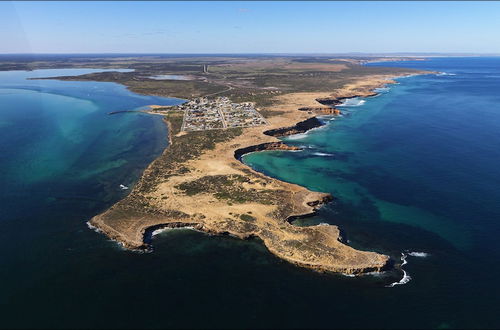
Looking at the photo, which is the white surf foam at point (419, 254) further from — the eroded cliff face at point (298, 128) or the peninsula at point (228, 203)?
the eroded cliff face at point (298, 128)

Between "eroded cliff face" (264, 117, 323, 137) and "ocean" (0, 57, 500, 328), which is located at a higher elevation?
"eroded cliff face" (264, 117, 323, 137)

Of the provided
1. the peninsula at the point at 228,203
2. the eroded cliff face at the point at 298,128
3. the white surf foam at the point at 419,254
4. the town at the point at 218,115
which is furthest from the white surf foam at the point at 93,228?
the eroded cliff face at the point at 298,128

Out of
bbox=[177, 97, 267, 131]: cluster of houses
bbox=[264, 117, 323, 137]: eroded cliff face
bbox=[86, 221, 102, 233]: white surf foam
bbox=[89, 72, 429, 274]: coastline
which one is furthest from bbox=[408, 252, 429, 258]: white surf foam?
bbox=[177, 97, 267, 131]: cluster of houses

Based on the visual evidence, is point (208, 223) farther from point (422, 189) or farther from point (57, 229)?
point (422, 189)

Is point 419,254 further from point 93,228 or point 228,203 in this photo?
point 93,228

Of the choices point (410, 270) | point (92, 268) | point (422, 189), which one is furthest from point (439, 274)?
point (92, 268)

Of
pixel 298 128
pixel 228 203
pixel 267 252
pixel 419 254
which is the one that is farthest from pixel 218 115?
pixel 419 254

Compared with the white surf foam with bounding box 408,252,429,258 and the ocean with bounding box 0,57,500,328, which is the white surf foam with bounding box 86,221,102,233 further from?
the white surf foam with bounding box 408,252,429,258
